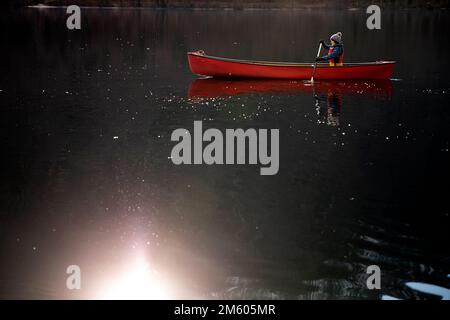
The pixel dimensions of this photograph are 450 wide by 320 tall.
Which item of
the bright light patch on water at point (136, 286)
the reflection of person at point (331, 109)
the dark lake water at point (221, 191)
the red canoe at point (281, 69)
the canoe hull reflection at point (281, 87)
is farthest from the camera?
the red canoe at point (281, 69)

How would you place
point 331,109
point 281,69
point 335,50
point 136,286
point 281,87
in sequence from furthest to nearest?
point 335,50 < point 281,69 < point 281,87 < point 331,109 < point 136,286

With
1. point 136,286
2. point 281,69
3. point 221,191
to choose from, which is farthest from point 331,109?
point 136,286

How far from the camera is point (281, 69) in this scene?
33.0m

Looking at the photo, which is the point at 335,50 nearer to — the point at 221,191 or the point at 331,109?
the point at 331,109

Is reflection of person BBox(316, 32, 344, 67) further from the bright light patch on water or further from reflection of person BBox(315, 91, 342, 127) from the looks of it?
the bright light patch on water

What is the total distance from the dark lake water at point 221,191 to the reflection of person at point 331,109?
0.30 feet

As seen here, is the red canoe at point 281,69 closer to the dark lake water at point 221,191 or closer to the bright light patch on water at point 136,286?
the dark lake water at point 221,191

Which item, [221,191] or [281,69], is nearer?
[221,191]

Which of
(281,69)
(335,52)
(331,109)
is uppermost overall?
(335,52)

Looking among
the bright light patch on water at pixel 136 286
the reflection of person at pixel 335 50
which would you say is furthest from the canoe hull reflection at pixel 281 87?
the bright light patch on water at pixel 136 286

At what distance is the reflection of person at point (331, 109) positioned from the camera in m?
24.7

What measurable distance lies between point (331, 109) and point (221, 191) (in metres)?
11.3

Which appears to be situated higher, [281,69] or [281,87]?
[281,69]
